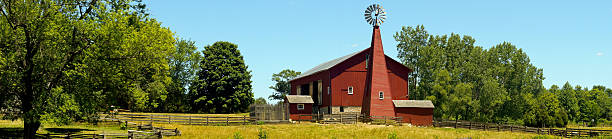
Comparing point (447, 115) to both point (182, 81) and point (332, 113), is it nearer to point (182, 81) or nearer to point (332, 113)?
point (332, 113)

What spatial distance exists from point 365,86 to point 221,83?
28.6 meters

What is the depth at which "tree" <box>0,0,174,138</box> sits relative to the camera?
24.0 metres

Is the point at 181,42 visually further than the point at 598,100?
No

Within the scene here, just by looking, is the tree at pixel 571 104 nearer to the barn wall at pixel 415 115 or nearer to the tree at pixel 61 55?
the barn wall at pixel 415 115

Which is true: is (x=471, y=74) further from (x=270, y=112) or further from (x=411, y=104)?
(x=270, y=112)

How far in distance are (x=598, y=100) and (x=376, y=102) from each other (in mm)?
80908

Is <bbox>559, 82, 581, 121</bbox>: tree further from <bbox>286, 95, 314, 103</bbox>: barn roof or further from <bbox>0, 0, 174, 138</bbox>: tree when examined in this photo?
<bbox>0, 0, 174, 138</bbox>: tree

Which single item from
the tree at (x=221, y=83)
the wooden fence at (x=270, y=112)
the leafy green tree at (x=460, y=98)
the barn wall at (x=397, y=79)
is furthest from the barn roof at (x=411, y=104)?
the tree at (x=221, y=83)

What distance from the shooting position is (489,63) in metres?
67.7

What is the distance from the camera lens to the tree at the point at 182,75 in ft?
233

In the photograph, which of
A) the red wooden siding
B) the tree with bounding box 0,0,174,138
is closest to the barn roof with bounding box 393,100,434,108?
the red wooden siding

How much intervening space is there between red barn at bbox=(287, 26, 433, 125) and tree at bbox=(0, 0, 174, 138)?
24839 mm

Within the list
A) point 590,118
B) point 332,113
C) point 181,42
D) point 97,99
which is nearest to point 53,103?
point 97,99

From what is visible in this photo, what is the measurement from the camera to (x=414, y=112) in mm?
46781
